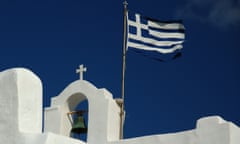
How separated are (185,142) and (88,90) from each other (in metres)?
3.55

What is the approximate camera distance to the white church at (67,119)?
1320cm

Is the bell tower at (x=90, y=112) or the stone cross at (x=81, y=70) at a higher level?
the stone cross at (x=81, y=70)

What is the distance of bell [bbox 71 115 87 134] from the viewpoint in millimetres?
18797

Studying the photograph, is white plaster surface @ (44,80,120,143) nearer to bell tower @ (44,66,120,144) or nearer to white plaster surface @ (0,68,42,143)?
bell tower @ (44,66,120,144)

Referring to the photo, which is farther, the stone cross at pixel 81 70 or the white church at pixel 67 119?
the stone cross at pixel 81 70

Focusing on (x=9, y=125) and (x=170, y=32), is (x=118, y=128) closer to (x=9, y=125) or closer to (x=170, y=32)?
(x=170, y=32)

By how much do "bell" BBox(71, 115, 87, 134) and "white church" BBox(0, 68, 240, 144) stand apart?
0.03 meters

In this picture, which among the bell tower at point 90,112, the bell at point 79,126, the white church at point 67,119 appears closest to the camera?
the white church at point 67,119

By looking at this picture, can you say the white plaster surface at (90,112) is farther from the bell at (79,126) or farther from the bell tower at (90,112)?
the bell at (79,126)

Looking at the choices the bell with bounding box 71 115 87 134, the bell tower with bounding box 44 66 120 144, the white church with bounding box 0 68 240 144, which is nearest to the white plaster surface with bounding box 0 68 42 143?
the white church with bounding box 0 68 240 144

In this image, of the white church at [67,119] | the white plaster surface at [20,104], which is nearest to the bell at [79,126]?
the white church at [67,119]

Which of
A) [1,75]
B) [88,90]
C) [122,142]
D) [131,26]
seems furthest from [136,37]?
[1,75]

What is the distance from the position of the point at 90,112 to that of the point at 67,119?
2.66 ft

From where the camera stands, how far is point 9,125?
13289 millimetres
